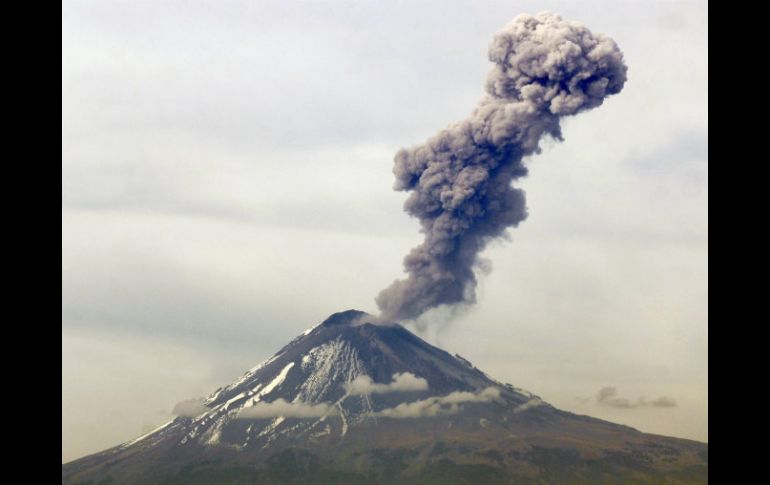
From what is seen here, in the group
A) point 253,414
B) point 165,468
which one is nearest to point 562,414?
point 253,414

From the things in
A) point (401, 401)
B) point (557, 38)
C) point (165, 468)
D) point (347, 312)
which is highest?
point (557, 38)

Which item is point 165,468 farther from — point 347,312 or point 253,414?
point 347,312

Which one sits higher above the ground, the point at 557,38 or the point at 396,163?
the point at 557,38
